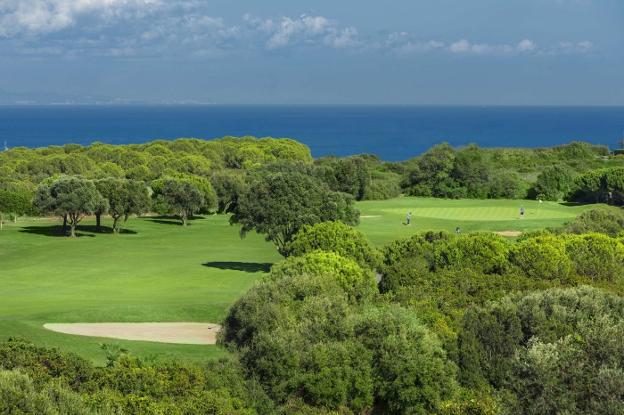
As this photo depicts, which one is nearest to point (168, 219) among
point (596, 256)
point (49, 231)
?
point (49, 231)

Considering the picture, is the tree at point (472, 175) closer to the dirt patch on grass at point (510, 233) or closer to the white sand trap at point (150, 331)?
the dirt patch on grass at point (510, 233)

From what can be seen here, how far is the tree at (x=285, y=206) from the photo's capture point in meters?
50.0

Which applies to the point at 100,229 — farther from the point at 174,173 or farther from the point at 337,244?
the point at 337,244

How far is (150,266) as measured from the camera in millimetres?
53781

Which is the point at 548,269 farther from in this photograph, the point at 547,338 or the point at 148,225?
the point at 148,225

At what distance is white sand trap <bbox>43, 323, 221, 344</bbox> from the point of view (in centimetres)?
3334

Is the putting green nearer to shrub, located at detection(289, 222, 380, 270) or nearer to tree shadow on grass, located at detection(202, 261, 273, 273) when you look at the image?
tree shadow on grass, located at detection(202, 261, 273, 273)

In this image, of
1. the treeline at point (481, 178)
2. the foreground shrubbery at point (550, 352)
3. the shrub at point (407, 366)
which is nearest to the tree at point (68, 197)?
the foreground shrubbery at point (550, 352)

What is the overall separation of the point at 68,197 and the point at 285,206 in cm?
2281

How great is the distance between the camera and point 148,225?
7819 cm

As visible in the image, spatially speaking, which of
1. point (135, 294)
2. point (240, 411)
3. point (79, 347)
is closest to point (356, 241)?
point (135, 294)

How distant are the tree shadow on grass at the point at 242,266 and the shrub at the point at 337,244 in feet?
33.6

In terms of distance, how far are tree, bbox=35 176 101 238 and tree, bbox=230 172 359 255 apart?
18.5 meters

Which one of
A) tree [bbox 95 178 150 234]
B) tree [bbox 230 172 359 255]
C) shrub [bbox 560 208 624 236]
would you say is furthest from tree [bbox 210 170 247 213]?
shrub [bbox 560 208 624 236]
